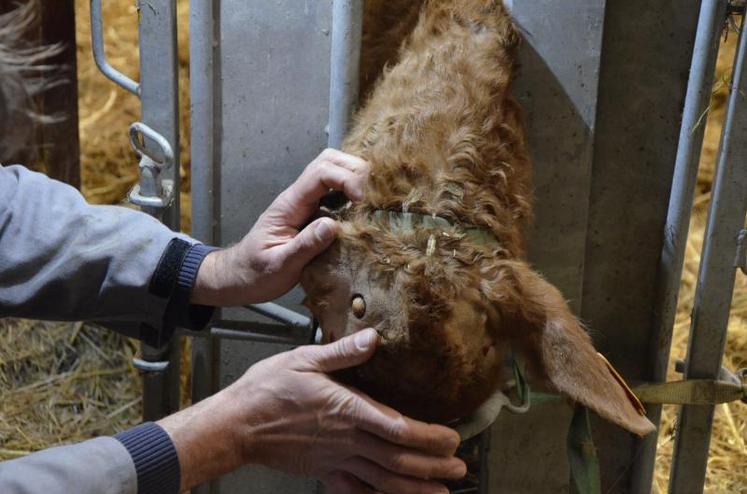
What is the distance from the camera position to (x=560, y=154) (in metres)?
3.06

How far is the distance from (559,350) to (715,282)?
2.94 ft

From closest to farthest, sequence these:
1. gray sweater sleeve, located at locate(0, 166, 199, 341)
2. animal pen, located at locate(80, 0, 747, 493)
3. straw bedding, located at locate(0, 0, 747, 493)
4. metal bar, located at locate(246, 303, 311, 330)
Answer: gray sweater sleeve, located at locate(0, 166, 199, 341) < animal pen, located at locate(80, 0, 747, 493) < metal bar, located at locate(246, 303, 311, 330) < straw bedding, located at locate(0, 0, 747, 493)

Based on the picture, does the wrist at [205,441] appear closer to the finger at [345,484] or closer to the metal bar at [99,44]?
the finger at [345,484]

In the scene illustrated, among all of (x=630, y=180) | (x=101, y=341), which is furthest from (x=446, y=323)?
(x=101, y=341)

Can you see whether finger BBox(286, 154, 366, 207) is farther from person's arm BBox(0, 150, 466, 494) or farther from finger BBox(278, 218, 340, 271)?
person's arm BBox(0, 150, 466, 494)

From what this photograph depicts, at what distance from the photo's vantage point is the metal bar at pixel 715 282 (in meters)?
2.90

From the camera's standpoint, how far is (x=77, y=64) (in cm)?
466

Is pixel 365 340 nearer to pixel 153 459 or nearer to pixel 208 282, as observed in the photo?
pixel 153 459

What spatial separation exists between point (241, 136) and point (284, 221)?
2.05 ft

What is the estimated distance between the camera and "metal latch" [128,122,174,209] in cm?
301

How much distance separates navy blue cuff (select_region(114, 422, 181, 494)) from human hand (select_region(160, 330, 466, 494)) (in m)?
0.02

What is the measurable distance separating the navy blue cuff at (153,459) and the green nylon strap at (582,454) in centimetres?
114

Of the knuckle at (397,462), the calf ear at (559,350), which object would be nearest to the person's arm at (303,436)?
the knuckle at (397,462)

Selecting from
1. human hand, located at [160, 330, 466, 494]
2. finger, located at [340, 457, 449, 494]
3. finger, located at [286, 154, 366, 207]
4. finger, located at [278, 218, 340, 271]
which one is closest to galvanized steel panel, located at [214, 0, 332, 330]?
finger, located at [286, 154, 366, 207]
